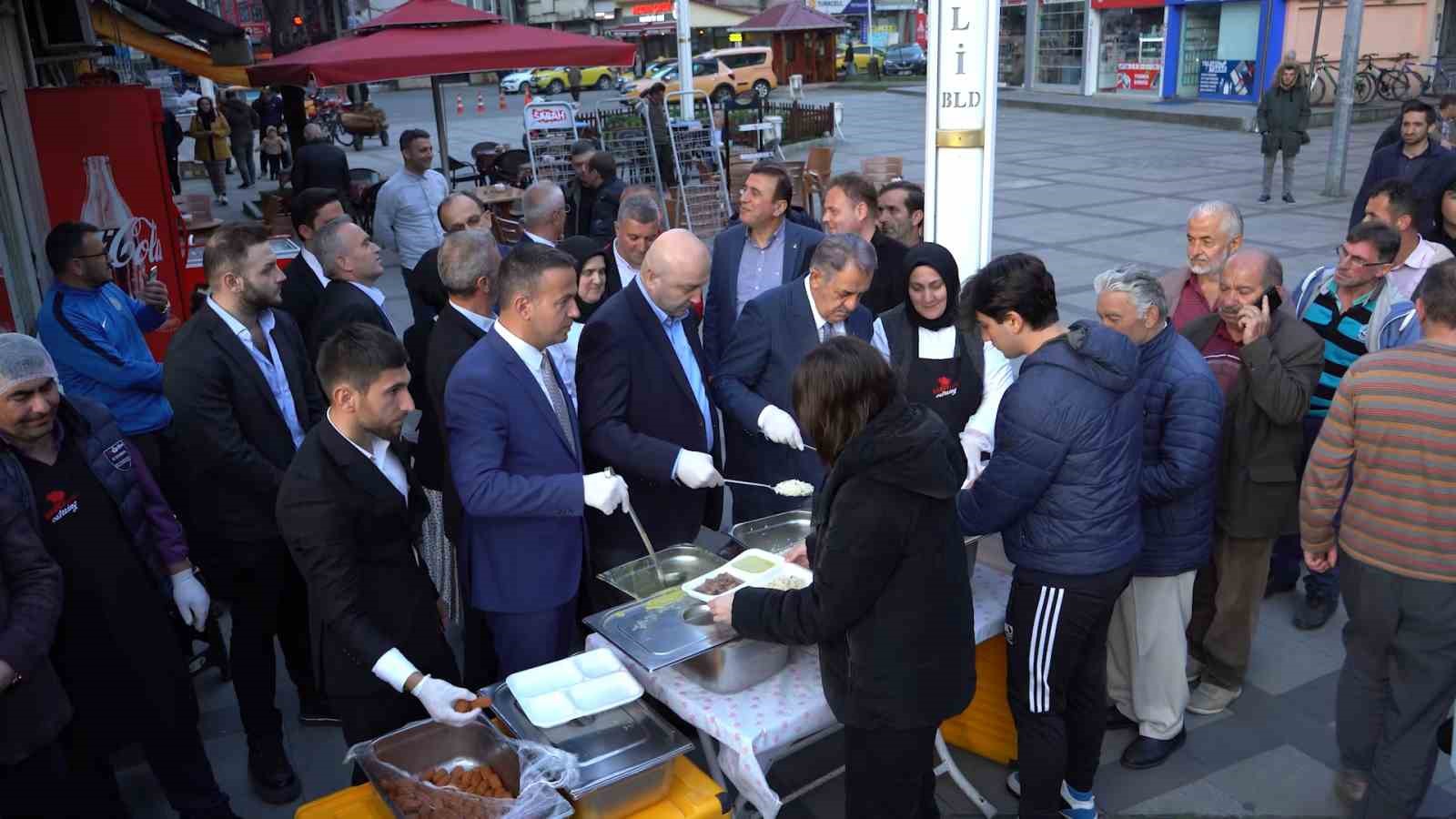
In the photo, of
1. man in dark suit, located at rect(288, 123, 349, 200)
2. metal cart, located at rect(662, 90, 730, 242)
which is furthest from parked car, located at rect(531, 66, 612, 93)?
man in dark suit, located at rect(288, 123, 349, 200)

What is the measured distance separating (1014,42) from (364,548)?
114 ft

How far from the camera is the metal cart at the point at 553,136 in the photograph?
13.1 meters

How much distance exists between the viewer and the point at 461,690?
2773 mm

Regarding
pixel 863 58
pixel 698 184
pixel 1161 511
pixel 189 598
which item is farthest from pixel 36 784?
pixel 863 58

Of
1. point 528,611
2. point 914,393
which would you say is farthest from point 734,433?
point 528,611

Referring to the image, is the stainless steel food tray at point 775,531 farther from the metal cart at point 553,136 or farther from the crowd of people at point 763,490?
the metal cart at point 553,136

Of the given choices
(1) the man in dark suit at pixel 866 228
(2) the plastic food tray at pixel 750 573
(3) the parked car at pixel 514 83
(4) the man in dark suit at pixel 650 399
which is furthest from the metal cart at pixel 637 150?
(3) the parked car at pixel 514 83

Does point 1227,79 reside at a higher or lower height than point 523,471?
higher

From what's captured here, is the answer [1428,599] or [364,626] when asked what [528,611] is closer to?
[364,626]

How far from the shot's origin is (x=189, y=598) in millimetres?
3521

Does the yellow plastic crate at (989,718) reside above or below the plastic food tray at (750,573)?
below

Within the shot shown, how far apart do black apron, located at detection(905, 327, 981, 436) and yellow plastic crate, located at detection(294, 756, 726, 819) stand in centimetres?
199

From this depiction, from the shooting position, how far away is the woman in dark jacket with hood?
98.6 inches

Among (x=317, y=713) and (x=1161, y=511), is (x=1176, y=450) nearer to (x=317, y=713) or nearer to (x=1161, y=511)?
(x=1161, y=511)
